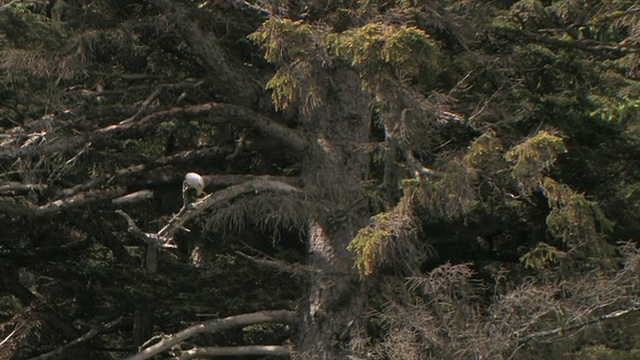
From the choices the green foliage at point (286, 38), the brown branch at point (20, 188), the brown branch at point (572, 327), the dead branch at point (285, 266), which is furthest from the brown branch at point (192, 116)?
the brown branch at point (572, 327)

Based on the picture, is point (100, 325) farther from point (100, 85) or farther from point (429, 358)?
point (429, 358)

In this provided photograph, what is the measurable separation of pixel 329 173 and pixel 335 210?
1.43ft

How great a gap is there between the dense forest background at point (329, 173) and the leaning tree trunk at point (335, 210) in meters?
0.02

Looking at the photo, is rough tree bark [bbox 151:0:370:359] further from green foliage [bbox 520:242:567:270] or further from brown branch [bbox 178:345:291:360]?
green foliage [bbox 520:242:567:270]

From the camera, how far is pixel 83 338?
14.0 metres

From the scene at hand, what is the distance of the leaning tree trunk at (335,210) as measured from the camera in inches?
460

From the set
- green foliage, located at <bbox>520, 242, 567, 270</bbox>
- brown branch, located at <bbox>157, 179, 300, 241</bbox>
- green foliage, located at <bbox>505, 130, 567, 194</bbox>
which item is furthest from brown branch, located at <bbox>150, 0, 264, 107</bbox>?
green foliage, located at <bbox>520, 242, 567, 270</bbox>

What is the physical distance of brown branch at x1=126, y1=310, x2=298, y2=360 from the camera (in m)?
11.6

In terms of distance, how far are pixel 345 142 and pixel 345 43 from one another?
8.70 feet

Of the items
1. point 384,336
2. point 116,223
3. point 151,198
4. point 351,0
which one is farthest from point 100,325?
point 351,0

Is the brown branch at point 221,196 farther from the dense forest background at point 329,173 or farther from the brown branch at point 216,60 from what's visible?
the brown branch at point 216,60

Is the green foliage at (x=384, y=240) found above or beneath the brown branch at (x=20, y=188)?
beneath

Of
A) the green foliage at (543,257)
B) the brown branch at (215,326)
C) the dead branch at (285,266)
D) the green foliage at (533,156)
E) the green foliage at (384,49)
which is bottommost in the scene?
the brown branch at (215,326)

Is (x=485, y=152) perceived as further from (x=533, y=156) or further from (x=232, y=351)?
(x=232, y=351)
